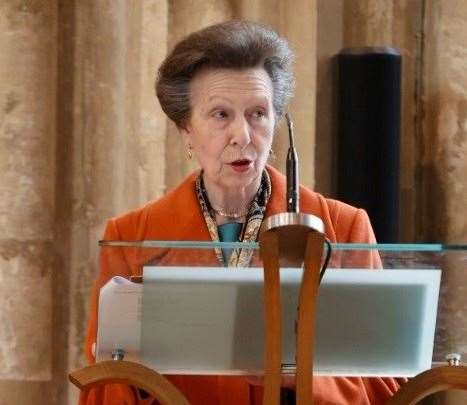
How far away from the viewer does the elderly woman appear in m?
2.17

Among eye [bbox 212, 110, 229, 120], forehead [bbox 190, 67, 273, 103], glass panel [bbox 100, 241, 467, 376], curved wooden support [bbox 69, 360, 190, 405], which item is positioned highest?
forehead [bbox 190, 67, 273, 103]

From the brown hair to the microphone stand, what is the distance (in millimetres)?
555

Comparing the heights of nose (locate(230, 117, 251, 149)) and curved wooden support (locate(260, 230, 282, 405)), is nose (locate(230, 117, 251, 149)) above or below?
above

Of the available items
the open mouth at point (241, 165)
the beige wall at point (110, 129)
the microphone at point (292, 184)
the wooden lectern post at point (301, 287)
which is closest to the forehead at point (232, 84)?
the open mouth at point (241, 165)

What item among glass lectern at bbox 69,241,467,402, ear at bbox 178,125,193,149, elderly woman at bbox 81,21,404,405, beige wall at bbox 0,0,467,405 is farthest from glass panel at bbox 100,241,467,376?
beige wall at bbox 0,0,467,405

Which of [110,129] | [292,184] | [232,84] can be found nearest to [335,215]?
[232,84]

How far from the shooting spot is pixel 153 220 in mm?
2221

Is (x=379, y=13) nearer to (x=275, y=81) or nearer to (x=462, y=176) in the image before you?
(x=462, y=176)

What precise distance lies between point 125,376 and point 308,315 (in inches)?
10.4

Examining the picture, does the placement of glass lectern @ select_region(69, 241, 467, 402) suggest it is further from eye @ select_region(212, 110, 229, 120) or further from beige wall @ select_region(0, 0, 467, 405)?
beige wall @ select_region(0, 0, 467, 405)

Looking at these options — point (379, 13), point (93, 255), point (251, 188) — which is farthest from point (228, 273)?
point (379, 13)

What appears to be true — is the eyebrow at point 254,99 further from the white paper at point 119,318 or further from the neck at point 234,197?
the white paper at point 119,318

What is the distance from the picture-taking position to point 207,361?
5.49 ft

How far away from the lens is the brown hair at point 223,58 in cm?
218
